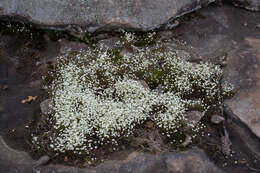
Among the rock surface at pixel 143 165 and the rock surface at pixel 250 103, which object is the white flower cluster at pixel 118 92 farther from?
the rock surface at pixel 250 103

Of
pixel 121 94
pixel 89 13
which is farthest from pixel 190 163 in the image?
pixel 89 13

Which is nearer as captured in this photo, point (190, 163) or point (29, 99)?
point (190, 163)

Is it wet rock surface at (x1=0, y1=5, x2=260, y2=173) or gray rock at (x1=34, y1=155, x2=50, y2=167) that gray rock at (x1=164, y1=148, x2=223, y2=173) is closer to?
wet rock surface at (x1=0, y1=5, x2=260, y2=173)

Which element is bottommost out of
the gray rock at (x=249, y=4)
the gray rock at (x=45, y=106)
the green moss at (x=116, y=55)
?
the gray rock at (x=45, y=106)

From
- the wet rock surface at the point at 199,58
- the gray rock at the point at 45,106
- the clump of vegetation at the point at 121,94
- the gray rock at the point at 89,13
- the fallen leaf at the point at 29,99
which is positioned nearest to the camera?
the wet rock surface at the point at 199,58

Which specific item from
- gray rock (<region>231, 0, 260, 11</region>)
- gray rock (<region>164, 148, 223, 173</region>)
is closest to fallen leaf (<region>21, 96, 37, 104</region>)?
gray rock (<region>164, 148, 223, 173</region>)

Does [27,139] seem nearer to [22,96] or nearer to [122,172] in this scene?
[22,96]

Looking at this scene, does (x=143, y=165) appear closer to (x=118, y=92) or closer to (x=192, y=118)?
(x=192, y=118)

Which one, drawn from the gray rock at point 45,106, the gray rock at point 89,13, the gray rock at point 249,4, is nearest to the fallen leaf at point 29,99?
the gray rock at point 45,106

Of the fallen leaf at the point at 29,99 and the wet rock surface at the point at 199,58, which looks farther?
the fallen leaf at the point at 29,99
